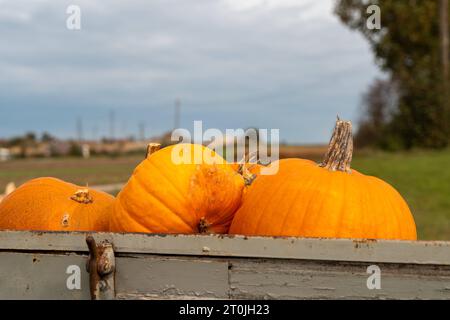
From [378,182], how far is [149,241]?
3.09ft

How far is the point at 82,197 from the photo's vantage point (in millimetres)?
2439

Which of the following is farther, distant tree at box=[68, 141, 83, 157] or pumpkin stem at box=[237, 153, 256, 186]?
distant tree at box=[68, 141, 83, 157]

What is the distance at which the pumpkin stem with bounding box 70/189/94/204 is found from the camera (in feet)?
7.98

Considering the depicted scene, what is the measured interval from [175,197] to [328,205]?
1.73ft

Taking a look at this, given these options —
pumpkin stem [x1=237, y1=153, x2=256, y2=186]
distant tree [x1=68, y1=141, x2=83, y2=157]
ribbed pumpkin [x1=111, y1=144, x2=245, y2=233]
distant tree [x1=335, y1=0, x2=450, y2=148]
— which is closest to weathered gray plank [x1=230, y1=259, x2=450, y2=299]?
ribbed pumpkin [x1=111, y1=144, x2=245, y2=233]

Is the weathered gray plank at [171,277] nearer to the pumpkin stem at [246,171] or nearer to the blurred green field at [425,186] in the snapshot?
the pumpkin stem at [246,171]

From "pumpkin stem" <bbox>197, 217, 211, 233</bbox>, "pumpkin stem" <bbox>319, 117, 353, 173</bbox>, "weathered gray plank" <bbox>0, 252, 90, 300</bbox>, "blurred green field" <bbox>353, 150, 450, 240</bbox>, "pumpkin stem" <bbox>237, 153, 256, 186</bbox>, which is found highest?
"pumpkin stem" <bbox>319, 117, 353, 173</bbox>

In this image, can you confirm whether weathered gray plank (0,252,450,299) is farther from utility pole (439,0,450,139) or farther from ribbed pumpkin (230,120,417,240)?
utility pole (439,0,450,139)

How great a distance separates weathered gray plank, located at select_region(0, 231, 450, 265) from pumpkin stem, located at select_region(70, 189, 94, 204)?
25.4 inches

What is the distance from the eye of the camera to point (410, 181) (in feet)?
44.7

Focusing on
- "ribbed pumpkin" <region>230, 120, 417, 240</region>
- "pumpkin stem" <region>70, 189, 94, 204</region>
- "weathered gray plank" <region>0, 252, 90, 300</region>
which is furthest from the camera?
"pumpkin stem" <region>70, 189, 94, 204</region>
